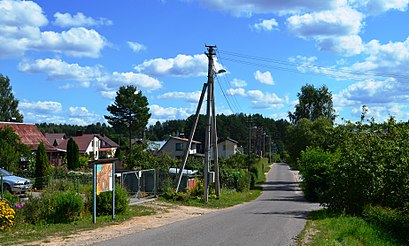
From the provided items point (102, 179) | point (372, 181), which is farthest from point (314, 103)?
point (102, 179)

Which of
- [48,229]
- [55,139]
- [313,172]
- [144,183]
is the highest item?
[55,139]

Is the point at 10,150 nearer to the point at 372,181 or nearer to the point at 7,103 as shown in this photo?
the point at 372,181

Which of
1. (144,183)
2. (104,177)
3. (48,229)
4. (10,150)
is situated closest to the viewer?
(48,229)

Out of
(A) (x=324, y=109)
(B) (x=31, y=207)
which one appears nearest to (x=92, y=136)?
(A) (x=324, y=109)

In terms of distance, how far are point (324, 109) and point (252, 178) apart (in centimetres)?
2728

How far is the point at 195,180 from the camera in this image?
108 ft

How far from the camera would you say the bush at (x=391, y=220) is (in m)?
18.9

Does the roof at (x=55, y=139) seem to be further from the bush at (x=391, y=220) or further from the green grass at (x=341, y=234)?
the green grass at (x=341, y=234)

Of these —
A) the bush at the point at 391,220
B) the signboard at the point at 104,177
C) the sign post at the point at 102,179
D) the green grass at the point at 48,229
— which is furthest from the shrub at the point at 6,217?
the bush at the point at 391,220

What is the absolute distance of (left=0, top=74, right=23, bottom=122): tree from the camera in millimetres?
69312

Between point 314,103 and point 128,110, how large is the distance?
2802 centimetres

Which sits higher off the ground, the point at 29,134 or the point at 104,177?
the point at 29,134

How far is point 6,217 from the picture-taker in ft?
47.9

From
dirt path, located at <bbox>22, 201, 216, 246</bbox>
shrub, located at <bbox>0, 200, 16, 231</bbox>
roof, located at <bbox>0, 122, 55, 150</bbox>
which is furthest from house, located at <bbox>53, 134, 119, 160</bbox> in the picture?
shrub, located at <bbox>0, 200, 16, 231</bbox>
